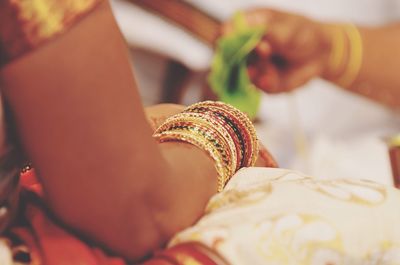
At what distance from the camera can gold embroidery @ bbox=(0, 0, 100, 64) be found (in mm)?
419

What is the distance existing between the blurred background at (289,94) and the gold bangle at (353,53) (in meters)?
0.21

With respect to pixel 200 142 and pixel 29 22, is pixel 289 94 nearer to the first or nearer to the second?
pixel 200 142

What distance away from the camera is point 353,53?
1.77m

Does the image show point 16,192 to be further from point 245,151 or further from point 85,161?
point 245,151

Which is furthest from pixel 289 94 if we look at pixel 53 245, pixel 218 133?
pixel 53 245

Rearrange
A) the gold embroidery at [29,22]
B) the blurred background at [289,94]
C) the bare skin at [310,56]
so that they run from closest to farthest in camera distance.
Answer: the gold embroidery at [29,22] → the bare skin at [310,56] → the blurred background at [289,94]

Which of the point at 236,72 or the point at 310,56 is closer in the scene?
the point at 236,72

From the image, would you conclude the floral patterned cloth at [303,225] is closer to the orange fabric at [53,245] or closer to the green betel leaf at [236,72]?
the orange fabric at [53,245]

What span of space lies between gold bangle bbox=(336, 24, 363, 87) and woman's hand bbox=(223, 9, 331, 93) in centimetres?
9

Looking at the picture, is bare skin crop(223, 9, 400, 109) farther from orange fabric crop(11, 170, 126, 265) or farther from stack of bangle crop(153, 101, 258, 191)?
orange fabric crop(11, 170, 126, 265)

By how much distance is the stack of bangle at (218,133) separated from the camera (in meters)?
0.56

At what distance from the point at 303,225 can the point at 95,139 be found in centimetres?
18

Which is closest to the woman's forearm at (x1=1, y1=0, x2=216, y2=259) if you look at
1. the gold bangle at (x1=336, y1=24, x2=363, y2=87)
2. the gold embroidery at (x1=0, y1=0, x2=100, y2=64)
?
the gold embroidery at (x1=0, y1=0, x2=100, y2=64)

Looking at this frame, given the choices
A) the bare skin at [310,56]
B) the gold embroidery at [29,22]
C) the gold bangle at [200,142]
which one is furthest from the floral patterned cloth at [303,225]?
the bare skin at [310,56]
